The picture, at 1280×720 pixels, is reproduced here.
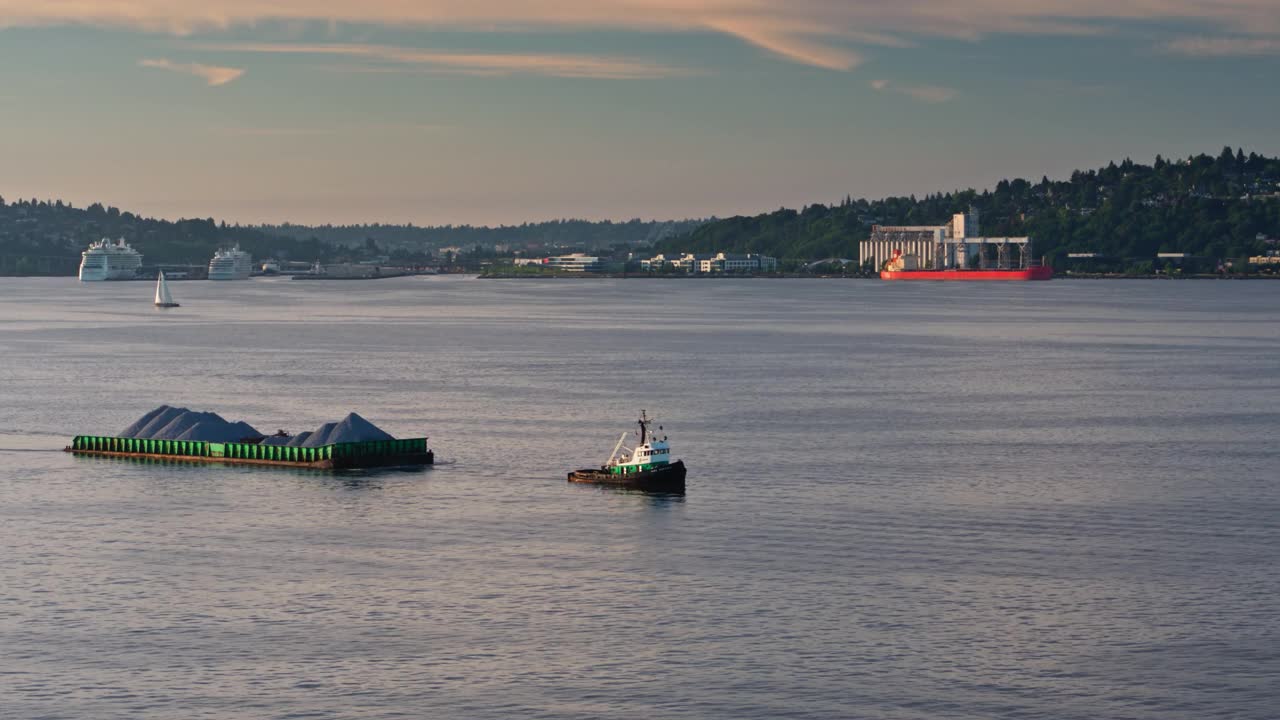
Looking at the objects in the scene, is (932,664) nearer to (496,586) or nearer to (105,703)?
(496,586)

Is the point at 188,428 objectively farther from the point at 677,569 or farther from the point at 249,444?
the point at 677,569

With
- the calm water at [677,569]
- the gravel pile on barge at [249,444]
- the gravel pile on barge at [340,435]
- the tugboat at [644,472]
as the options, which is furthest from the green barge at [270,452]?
the tugboat at [644,472]

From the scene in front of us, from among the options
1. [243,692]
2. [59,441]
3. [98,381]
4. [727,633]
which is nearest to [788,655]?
[727,633]

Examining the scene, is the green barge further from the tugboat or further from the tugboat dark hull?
the tugboat dark hull

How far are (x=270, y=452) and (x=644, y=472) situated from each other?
21503mm

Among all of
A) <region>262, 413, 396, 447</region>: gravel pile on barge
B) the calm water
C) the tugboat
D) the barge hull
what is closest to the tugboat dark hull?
the tugboat

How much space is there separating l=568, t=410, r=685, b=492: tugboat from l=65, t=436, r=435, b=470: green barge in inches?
427

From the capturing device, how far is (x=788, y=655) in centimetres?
4672

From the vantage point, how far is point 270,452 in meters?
85.4

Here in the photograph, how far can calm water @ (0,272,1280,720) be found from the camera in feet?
143

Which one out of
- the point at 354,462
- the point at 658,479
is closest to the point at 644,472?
the point at 658,479

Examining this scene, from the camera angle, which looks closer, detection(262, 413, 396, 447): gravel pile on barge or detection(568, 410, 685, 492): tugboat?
detection(568, 410, 685, 492): tugboat

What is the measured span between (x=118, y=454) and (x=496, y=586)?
40.8 meters

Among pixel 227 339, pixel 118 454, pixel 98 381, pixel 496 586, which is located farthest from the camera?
pixel 227 339
